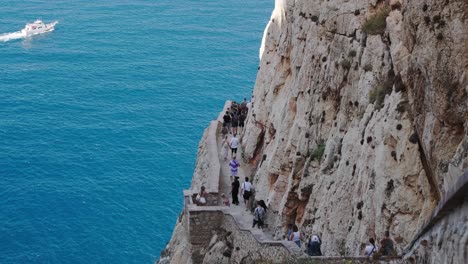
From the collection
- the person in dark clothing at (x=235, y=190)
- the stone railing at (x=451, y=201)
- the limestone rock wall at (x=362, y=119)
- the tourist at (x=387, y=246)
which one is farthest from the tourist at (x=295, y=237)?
the stone railing at (x=451, y=201)

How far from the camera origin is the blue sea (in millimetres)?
54500

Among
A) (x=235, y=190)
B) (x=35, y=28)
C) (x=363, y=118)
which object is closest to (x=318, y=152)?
(x=363, y=118)

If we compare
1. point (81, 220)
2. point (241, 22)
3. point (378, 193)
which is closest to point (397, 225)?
point (378, 193)

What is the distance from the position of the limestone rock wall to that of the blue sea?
2376 centimetres

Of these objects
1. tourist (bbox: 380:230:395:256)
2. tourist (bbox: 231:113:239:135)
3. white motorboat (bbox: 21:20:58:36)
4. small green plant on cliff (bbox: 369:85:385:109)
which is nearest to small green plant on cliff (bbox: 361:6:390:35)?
small green plant on cliff (bbox: 369:85:385:109)

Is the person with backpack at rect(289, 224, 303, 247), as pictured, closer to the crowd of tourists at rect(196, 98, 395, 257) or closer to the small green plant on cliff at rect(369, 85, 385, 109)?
the crowd of tourists at rect(196, 98, 395, 257)

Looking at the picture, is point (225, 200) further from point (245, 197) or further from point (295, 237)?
point (295, 237)

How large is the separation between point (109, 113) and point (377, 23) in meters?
57.6

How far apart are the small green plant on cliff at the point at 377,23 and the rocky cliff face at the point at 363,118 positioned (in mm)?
40

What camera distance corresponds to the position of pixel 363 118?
22.9 metres

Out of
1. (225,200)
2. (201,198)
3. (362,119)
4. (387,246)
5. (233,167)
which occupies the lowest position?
(225,200)

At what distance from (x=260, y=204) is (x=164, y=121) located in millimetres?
49537

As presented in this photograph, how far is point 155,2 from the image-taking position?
125m

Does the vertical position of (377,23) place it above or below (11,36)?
above
